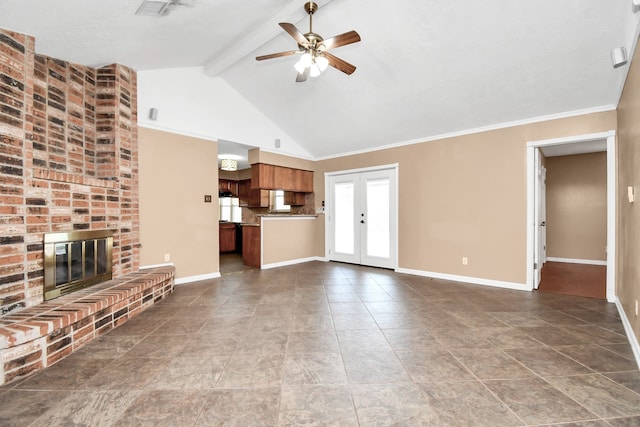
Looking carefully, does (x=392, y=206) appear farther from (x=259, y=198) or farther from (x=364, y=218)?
(x=259, y=198)

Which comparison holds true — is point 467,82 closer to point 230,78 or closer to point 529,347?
point 529,347

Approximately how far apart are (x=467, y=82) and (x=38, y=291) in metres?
4.86

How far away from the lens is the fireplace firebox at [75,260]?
243cm

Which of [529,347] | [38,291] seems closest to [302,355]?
[529,347]

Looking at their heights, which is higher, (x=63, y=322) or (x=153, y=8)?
(x=153, y=8)

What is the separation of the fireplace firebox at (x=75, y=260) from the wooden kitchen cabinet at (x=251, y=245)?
2.49 metres

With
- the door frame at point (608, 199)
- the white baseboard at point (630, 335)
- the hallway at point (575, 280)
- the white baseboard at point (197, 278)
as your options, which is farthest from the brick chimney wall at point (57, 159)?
the hallway at point (575, 280)

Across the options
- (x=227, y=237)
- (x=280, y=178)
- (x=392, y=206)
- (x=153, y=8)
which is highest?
(x=153, y=8)

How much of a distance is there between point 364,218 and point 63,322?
4527mm

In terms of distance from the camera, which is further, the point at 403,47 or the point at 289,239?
the point at 289,239

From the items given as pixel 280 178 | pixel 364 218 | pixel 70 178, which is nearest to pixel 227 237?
pixel 280 178

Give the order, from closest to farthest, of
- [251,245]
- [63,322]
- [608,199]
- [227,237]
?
[63,322] → [608,199] → [251,245] → [227,237]

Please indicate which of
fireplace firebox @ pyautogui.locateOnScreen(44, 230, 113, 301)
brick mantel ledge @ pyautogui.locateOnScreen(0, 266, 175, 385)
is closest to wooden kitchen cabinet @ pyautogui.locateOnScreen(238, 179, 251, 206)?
fireplace firebox @ pyautogui.locateOnScreen(44, 230, 113, 301)

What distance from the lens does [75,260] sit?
270cm
